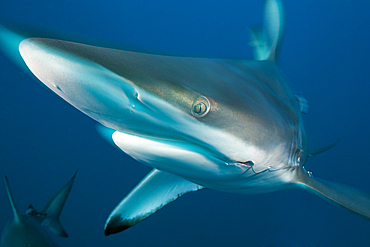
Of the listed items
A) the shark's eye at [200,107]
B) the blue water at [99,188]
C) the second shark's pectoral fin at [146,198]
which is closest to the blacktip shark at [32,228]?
the second shark's pectoral fin at [146,198]

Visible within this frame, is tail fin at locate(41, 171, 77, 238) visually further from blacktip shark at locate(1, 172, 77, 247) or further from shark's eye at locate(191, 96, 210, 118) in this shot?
shark's eye at locate(191, 96, 210, 118)

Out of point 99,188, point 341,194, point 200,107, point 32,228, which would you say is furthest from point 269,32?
point 99,188

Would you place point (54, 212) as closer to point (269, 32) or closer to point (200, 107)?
point (200, 107)

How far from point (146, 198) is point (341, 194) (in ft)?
3.24

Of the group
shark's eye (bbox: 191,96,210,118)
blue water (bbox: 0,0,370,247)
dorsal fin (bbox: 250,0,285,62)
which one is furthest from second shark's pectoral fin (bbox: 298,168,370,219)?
blue water (bbox: 0,0,370,247)

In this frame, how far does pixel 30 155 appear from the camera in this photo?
8.35 m

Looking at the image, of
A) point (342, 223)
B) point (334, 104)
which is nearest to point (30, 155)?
point (342, 223)

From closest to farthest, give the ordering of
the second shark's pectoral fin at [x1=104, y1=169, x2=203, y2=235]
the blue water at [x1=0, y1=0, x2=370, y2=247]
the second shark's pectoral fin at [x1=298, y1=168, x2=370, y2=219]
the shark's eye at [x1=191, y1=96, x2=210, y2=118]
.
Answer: the shark's eye at [x1=191, y1=96, x2=210, y2=118] → the second shark's pectoral fin at [x1=298, y1=168, x2=370, y2=219] → the second shark's pectoral fin at [x1=104, y1=169, x2=203, y2=235] → the blue water at [x1=0, y1=0, x2=370, y2=247]

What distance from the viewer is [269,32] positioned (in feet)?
5.70

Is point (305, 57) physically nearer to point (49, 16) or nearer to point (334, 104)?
point (334, 104)

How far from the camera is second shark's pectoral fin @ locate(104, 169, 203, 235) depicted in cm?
122

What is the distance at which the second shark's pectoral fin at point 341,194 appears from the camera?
931 millimetres

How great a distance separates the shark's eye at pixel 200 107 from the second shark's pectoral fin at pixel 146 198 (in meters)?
0.79

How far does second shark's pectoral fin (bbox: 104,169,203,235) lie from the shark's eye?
31.0 inches
